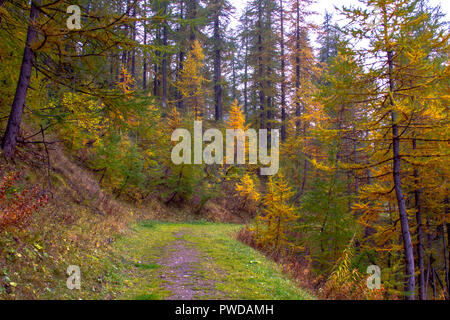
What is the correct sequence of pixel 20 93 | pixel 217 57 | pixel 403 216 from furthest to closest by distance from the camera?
pixel 217 57 → pixel 403 216 → pixel 20 93

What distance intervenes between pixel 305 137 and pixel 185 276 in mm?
10763

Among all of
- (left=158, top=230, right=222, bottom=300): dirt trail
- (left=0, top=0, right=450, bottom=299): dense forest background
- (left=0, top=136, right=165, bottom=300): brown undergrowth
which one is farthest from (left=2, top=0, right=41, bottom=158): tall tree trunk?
(left=158, top=230, right=222, bottom=300): dirt trail

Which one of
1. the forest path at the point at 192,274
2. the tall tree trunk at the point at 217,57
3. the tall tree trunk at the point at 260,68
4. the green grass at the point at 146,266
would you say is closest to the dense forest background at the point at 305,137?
the forest path at the point at 192,274

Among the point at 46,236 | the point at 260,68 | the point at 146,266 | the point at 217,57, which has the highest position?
the point at 217,57

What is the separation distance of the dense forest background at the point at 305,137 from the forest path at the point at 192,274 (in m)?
2.34

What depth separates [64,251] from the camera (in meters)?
5.63

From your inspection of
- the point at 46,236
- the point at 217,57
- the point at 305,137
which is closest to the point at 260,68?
the point at 217,57

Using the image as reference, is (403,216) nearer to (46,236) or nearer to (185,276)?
(185,276)

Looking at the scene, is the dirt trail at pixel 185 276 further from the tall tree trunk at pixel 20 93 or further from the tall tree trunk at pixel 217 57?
the tall tree trunk at pixel 217 57

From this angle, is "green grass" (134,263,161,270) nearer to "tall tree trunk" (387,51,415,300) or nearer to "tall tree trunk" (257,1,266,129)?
"tall tree trunk" (387,51,415,300)

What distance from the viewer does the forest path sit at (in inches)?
206

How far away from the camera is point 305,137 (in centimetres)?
1452

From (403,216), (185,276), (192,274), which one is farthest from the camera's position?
(403,216)

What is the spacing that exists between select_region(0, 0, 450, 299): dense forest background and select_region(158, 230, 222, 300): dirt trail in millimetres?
3286
